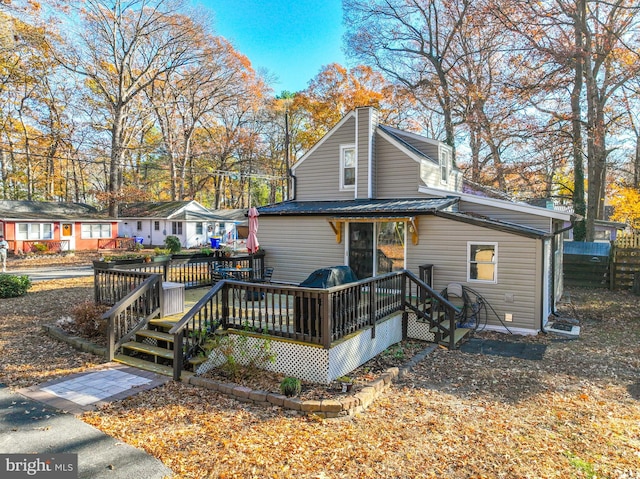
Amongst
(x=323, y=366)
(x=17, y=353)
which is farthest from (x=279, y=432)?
(x=17, y=353)

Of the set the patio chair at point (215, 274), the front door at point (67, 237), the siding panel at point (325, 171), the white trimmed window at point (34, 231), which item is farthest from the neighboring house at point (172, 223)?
the patio chair at point (215, 274)

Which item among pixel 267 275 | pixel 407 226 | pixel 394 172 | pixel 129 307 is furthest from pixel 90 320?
pixel 394 172

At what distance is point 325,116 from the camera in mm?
32438

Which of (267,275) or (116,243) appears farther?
(116,243)

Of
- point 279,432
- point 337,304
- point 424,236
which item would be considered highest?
point 424,236

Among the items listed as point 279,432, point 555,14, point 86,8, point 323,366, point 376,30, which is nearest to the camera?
point 279,432

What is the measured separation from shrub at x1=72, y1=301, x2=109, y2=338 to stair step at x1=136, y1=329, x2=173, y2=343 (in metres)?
1.00

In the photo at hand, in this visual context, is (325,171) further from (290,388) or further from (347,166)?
(290,388)

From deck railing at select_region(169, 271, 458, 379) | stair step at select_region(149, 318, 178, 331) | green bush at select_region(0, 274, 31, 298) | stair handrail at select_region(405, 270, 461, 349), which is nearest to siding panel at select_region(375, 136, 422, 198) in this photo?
stair handrail at select_region(405, 270, 461, 349)

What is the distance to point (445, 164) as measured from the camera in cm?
1392

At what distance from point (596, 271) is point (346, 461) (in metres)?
15.1

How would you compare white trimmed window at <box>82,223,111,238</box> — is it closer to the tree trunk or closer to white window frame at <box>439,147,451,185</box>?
white window frame at <box>439,147,451,185</box>

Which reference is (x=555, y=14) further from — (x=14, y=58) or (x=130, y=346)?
(x=14, y=58)

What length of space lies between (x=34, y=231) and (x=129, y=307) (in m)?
24.7
